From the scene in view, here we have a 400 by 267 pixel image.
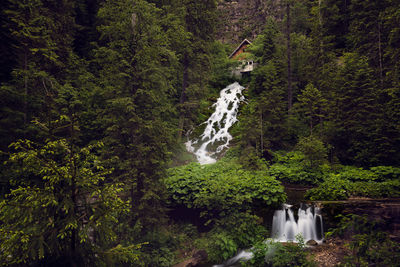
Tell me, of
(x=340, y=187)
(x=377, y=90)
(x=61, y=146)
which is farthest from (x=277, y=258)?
(x=377, y=90)

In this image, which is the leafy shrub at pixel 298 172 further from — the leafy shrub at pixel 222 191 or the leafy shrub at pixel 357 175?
the leafy shrub at pixel 222 191

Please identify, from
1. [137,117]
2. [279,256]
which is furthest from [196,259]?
[137,117]

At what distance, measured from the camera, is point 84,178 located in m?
5.86

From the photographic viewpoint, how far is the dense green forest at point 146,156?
18.3ft

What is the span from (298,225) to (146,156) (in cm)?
827

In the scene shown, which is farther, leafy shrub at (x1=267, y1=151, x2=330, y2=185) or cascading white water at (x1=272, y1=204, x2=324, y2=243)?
leafy shrub at (x1=267, y1=151, x2=330, y2=185)

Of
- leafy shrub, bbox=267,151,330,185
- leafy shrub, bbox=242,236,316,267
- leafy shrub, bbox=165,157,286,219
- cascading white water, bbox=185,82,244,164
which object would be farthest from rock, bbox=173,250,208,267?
cascading white water, bbox=185,82,244,164

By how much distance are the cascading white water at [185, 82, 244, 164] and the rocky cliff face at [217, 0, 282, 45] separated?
2417cm

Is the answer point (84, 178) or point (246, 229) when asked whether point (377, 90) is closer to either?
point (246, 229)

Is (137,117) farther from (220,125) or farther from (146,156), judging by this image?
(220,125)

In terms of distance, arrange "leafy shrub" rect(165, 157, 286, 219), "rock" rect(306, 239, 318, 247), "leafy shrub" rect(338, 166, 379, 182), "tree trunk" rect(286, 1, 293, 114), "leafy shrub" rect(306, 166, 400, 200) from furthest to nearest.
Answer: "tree trunk" rect(286, 1, 293, 114) → "leafy shrub" rect(338, 166, 379, 182) → "leafy shrub" rect(306, 166, 400, 200) → "leafy shrub" rect(165, 157, 286, 219) → "rock" rect(306, 239, 318, 247)

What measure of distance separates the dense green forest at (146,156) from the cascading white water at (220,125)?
1.90 metres

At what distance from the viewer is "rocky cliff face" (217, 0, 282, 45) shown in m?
50.3

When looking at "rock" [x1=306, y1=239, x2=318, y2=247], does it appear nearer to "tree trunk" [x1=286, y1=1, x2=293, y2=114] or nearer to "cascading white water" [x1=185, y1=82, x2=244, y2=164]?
"cascading white water" [x1=185, y1=82, x2=244, y2=164]
